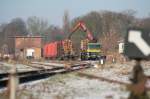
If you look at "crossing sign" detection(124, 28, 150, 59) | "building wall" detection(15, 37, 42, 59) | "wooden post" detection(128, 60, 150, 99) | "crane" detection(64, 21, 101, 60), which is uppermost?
"building wall" detection(15, 37, 42, 59)

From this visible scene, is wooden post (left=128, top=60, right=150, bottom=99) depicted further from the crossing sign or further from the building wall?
the building wall

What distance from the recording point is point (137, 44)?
4.91 metres

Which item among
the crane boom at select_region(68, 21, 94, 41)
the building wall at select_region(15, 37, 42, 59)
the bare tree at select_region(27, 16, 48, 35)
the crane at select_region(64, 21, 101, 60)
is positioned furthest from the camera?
the bare tree at select_region(27, 16, 48, 35)

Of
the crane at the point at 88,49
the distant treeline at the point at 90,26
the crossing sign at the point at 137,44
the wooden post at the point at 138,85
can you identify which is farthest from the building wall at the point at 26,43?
the wooden post at the point at 138,85

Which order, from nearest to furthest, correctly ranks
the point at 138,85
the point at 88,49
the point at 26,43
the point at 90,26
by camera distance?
the point at 138,85 < the point at 88,49 < the point at 26,43 < the point at 90,26

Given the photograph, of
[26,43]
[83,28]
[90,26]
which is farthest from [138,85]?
[90,26]

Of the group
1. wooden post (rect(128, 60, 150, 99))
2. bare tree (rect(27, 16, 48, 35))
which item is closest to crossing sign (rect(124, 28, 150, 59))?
wooden post (rect(128, 60, 150, 99))

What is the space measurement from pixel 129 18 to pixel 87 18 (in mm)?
14376

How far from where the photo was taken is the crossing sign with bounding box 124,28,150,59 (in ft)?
15.9

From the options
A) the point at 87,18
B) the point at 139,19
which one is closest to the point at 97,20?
the point at 87,18

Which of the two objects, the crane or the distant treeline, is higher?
the distant treeline

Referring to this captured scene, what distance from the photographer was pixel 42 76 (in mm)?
21922

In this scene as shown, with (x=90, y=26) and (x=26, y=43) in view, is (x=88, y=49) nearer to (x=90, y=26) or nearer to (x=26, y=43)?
(x=26, y=43)

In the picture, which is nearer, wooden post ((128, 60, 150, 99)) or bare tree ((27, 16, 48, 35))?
wooden post ((128, 60, 150, 99))
